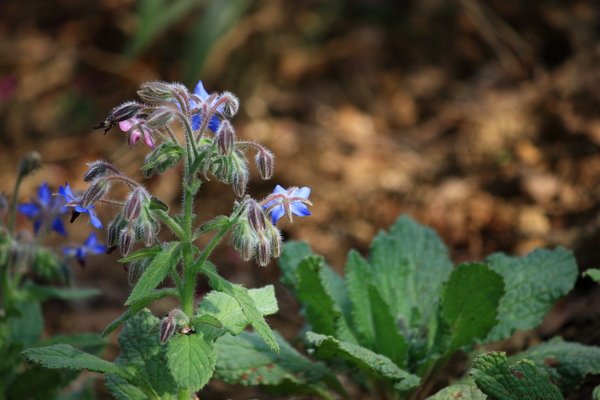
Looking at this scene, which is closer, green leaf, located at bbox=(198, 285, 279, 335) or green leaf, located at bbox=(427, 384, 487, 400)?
green leaf, located at bbox=(198, 285, 279, 335)

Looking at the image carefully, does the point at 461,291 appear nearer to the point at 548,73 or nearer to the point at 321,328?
the point at 321,328

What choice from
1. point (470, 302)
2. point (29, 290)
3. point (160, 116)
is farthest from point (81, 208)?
point (470, 302)

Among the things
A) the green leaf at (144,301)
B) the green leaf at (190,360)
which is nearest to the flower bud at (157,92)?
the green leaf at (144,301)

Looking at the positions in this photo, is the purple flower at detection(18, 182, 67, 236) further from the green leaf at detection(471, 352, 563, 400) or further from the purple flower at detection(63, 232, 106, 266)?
the green leaf at detection(471, 352, 563, 400)

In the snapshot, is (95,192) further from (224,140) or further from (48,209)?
(48,209)

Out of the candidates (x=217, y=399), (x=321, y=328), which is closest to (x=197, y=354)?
(x=321, y=328)

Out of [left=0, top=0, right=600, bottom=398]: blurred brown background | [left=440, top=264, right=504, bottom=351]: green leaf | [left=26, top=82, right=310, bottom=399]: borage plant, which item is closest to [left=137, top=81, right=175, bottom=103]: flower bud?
[left=26, top=82, right=310, bottom=399]: borage plant

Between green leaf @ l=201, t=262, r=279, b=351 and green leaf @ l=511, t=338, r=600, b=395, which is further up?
green leaf @ l=201, t=262, r=279, b=351

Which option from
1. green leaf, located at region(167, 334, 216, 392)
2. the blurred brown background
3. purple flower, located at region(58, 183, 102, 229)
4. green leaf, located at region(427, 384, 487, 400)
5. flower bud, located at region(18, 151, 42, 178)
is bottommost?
green leaf, located at region(427, 384, 487, 400)
